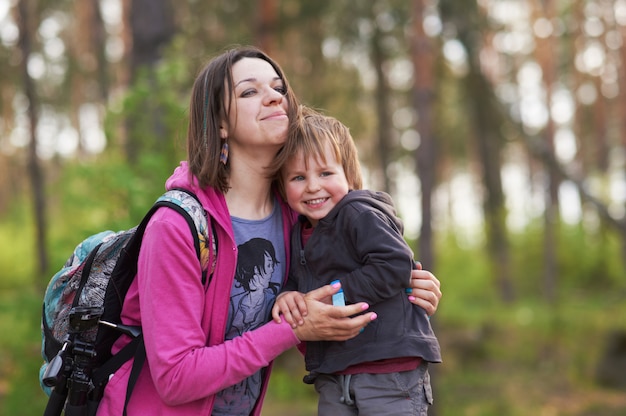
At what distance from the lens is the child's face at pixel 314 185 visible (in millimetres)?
2490

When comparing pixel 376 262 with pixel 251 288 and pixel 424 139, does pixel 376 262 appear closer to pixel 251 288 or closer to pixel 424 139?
pixel 251 288

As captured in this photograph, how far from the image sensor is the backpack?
217 centimetres

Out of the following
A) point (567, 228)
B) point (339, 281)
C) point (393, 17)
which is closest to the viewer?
point (339, 281)

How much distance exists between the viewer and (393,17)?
44.1 ft

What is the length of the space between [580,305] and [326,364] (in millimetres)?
14505

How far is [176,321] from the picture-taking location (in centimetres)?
210

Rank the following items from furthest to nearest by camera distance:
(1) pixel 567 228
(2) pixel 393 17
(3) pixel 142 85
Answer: (1) pixel 567 228, (2) pixel 393 17, (3) pixel 142 85

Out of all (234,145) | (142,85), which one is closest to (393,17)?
(142,85)

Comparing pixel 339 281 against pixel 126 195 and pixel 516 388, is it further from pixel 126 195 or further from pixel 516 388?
pixel 516 388

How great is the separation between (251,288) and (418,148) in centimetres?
598

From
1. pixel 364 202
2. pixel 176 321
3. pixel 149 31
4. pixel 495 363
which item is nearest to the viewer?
pixel 176 321

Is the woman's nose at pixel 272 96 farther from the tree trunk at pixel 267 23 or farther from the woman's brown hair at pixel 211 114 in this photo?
the tree trunk at pixel 267 23

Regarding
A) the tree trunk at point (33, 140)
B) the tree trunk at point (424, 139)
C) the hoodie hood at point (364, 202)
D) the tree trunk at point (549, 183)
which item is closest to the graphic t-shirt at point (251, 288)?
the hoodie hood at point (364, 202)

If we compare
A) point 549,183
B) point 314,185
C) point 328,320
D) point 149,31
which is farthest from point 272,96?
point 549,183
